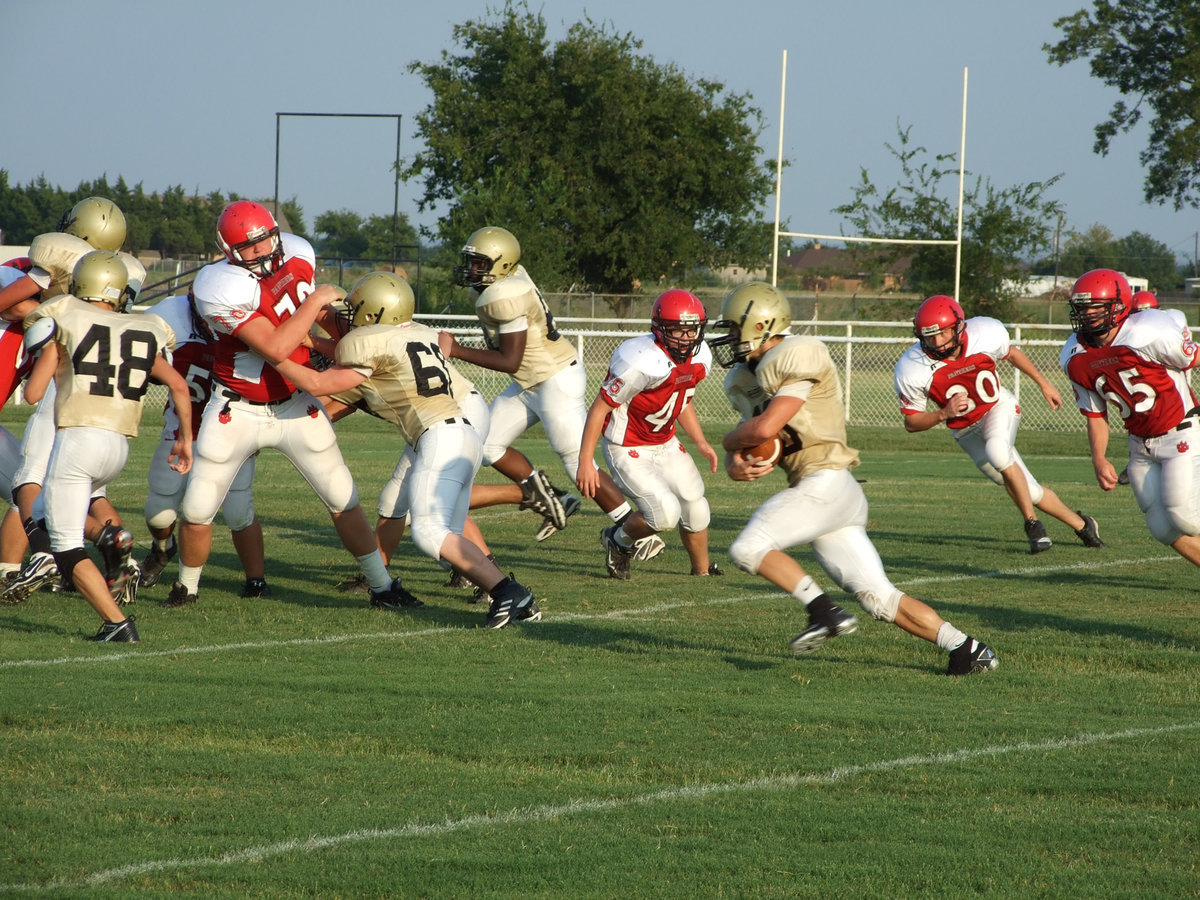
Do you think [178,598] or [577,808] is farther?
[178,598]

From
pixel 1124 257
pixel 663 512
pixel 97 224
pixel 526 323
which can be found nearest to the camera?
pixel 97 224

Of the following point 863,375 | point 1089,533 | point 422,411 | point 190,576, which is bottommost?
point 190,576

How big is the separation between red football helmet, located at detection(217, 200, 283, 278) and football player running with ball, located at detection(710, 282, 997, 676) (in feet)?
8.43

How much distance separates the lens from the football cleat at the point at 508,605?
6812mm

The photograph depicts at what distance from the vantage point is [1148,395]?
7.65 meters

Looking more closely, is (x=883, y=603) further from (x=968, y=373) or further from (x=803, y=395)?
(x=968, y=373)

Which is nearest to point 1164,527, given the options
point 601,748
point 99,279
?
point 601,748

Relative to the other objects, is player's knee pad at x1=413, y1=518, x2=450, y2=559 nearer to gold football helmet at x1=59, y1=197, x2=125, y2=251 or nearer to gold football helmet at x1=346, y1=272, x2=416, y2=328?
gold football helmet at x1=346, y1=272, x2=416, y2=328

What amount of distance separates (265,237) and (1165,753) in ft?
15.9

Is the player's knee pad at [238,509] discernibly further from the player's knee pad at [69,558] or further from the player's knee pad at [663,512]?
the player's knee pad at [663,512]

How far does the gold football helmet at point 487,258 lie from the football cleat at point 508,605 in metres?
2.59

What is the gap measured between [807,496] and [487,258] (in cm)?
360


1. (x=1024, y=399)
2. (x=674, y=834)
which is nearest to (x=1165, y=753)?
(x=674, y=834)

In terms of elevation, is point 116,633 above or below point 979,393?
below
